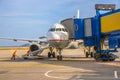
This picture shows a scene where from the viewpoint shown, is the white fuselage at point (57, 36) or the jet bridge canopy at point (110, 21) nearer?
the jet bridge canopy at point (110, 21)

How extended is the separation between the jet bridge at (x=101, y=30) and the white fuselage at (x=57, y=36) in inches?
63.0

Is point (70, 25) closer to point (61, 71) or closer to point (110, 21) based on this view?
point (110, 21)

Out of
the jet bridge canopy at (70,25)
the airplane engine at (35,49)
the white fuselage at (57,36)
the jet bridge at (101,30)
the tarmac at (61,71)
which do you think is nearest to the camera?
the tarmac at (61,71)

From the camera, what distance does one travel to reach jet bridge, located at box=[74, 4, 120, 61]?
98.1ft

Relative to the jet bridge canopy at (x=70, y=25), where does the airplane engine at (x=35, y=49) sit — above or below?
below

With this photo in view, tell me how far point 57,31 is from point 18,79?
19139mm

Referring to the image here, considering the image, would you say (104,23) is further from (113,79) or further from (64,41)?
(113,79)

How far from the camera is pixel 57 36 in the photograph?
35000 millimetres

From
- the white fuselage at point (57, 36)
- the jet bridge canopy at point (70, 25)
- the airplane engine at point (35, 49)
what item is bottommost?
the airplane engine at point (35, 49)

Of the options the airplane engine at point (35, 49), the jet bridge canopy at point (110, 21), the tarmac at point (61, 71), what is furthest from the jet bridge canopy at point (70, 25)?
the tarmac at point (61, 71)

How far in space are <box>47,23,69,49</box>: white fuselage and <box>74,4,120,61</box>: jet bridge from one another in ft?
5.25

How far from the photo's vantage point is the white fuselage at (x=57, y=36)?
3478 centimetres

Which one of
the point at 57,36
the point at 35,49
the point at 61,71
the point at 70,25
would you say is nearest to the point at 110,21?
the point at 57,36

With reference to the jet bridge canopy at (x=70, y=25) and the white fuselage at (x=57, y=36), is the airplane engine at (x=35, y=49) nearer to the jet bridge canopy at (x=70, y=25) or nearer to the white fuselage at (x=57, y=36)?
the jet bridge canopy at (x=70, y=25)
